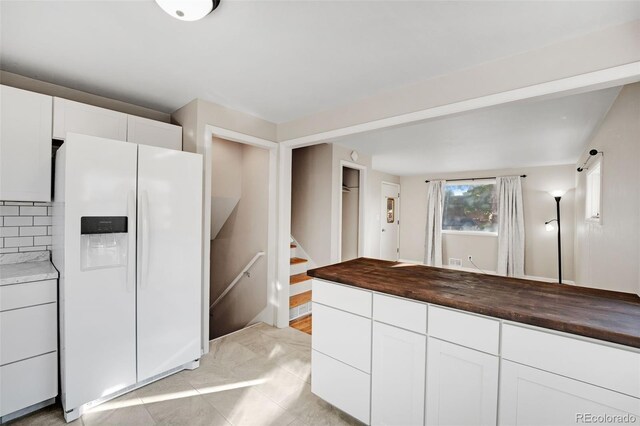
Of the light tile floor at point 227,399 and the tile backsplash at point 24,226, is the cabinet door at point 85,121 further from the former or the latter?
the light tile floor at point 227,399

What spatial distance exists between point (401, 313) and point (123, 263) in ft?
6.16

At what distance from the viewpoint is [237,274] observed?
12.1ft

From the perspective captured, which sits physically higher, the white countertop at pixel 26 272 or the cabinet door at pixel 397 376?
the white countertop at pixel 26 272

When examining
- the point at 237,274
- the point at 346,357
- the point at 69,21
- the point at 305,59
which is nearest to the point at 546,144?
the point at 305,59

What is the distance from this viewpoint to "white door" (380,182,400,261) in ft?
21.7

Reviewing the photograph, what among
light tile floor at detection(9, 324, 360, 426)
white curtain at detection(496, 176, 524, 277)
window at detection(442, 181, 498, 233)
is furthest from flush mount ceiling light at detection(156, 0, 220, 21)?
window at detection(442, 181, 498, 233)

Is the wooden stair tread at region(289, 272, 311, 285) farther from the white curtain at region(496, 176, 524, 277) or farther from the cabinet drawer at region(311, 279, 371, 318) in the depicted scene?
the white curtain at region(496, 176, 524, 277)

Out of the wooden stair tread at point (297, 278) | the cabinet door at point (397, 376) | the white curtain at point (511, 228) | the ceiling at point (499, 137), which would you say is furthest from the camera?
the white curtain at point (511, 228)

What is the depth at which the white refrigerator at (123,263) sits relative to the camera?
1.73 meters

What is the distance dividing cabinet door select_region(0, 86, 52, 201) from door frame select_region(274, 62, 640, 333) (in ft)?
6.40

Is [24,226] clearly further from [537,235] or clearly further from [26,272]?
[537,235]

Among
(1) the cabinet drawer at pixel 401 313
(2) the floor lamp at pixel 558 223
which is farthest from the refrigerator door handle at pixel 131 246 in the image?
(2) the floor lamp at pixel 558 223

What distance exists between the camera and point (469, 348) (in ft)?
4.21

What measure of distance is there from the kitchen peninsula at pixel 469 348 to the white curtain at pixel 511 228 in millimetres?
4917
